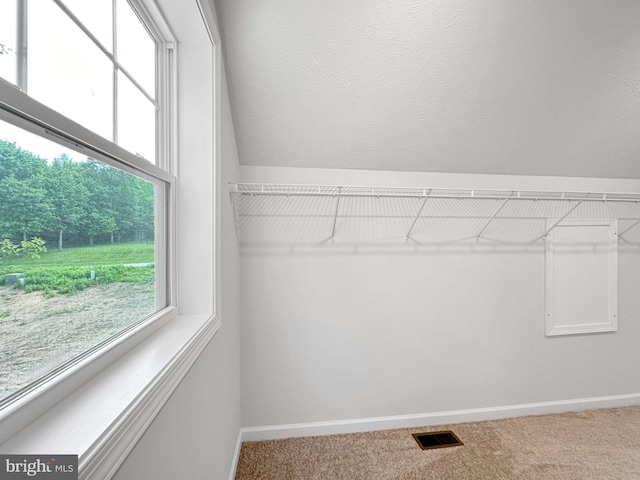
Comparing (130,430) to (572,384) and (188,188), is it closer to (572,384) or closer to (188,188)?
(188,188)

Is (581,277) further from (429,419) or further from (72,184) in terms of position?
(72,184)

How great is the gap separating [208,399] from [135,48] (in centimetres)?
121

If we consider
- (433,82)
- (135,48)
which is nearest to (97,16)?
(135,48)

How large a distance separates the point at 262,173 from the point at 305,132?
1.20 ft

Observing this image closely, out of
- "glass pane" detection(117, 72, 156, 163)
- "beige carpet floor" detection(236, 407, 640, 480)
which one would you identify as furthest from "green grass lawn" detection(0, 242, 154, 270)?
"beige carpet floor" detection(236, 407, 640, 480)

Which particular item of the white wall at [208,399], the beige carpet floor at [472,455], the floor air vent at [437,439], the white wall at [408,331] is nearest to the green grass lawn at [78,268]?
the white wall at [208,399]

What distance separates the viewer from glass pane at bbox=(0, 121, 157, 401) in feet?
1.55

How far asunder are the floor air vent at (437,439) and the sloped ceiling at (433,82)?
→ 169 cm

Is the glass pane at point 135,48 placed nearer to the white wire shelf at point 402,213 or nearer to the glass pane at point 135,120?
the glass pane at point 135,120

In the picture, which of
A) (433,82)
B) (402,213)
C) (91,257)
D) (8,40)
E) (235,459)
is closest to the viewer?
(8,40)

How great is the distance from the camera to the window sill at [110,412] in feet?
1.37

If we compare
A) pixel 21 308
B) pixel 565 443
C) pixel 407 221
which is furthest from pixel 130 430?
pixel 565 443

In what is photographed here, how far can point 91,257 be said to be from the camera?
0.70 meters

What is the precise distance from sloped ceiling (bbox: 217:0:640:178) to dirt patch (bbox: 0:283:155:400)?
1.13 m
